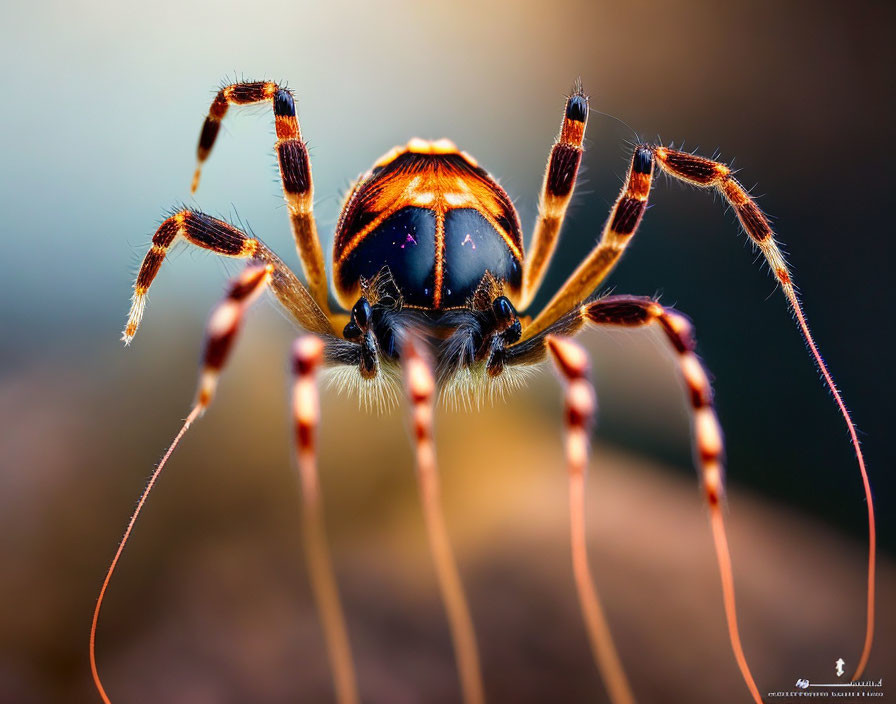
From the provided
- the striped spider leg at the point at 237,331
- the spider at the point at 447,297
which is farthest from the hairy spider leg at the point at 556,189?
the striped spider leg at the point at 237,331

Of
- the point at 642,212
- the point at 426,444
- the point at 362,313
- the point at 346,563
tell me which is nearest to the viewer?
the point at 426,444

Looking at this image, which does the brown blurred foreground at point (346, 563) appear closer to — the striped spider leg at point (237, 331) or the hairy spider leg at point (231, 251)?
the striped spider leg at point (237, 331)

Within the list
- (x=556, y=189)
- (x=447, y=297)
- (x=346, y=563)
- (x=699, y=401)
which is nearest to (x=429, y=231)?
(x=447, y=297)

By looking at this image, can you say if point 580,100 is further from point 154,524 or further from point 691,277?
point 154,524

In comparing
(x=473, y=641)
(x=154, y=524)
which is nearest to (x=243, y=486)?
(x=154, y=524)

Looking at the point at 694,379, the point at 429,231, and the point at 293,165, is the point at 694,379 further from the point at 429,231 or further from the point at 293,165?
the point at 293,165

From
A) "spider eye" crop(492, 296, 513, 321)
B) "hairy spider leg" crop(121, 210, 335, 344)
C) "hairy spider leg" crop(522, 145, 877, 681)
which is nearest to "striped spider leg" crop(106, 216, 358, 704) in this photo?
"hairy spider leg" crop(121, 210, 335, 344)

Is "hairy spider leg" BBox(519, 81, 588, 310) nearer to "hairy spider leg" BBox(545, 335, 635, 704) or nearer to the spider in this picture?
the spider

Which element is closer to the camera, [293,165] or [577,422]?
[577,422]
